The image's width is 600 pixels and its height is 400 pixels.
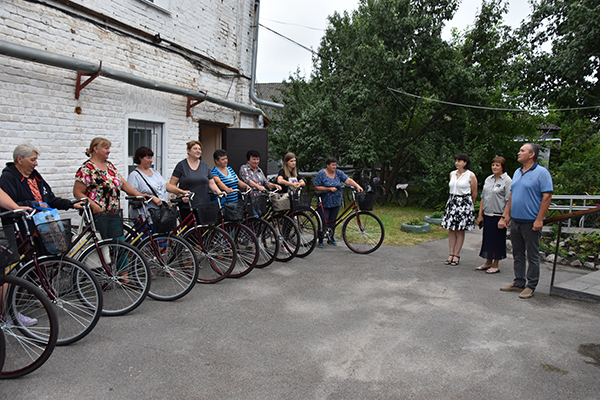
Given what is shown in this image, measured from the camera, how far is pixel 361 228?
721 centimetres

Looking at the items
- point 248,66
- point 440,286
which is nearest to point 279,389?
point 440,286

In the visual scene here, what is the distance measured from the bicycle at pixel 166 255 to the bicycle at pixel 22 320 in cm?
146

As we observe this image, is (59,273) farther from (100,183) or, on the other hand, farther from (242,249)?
(242,249)

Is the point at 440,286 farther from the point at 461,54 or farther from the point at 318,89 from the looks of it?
the point at 318,89

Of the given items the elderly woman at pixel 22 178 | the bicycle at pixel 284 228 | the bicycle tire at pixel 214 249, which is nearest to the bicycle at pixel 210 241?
the bicycle tire at pixel 214 249

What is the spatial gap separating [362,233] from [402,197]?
10.1 metres

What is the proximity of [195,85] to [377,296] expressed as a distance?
5590mm

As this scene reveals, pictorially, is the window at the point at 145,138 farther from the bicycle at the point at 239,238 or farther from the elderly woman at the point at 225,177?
the bicycle at the point at 239,238

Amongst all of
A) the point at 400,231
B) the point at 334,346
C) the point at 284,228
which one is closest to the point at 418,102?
the point at 400,231

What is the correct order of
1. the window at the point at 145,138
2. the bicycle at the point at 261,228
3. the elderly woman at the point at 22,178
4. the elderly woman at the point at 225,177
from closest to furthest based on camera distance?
the elderly woman at the point at 22,178
the bicycle at the point at 261,228
the elderly woman at the point at 225,177
the window at the point at 145,138

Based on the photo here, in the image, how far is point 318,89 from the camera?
1986cm

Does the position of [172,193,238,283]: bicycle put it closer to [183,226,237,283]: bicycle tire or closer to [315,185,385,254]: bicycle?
[183,226,237,283]: bicycle tire

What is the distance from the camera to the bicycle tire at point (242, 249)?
5688 mm

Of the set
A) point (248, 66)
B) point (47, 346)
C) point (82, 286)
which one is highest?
point (248, 66)
